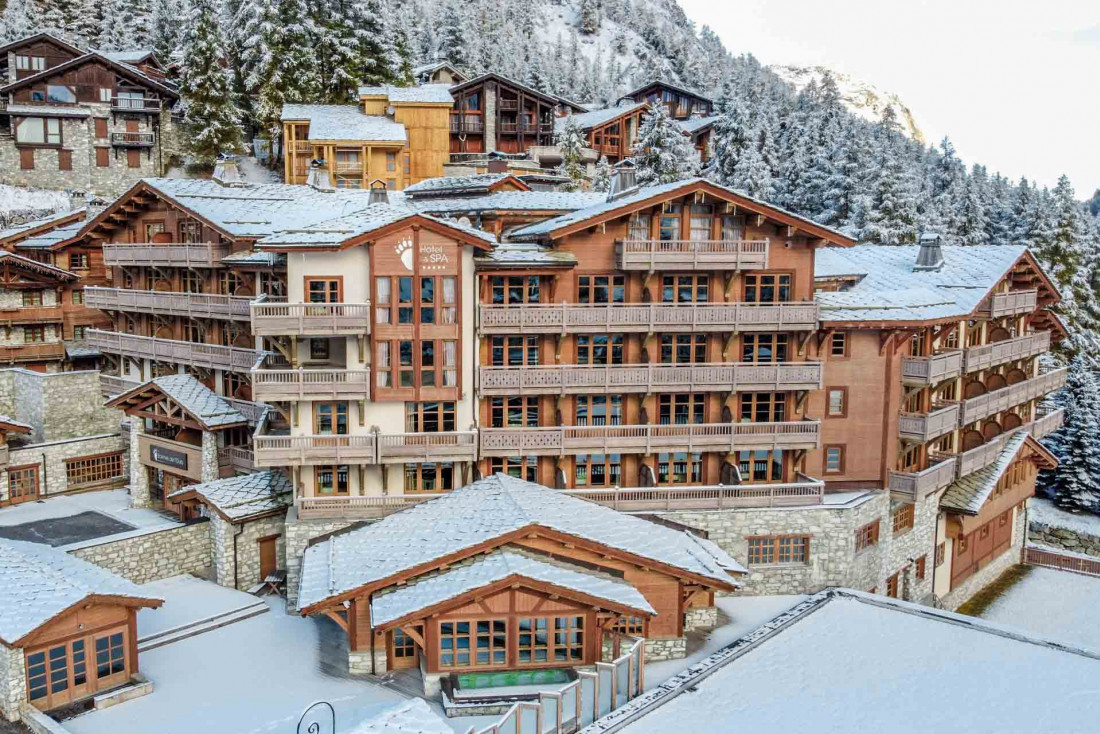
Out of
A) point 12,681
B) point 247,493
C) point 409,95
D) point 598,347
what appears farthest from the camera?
point 409,95

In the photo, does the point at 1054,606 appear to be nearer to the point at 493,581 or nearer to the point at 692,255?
the point at 692,255

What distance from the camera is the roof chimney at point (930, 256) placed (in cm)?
4292

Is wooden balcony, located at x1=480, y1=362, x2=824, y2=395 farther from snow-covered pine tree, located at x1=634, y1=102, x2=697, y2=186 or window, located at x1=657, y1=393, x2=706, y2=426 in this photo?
snow-covered pine tree, located at x1=634, y1=102, x2=697, y2=186

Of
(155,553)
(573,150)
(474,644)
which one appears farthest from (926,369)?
(573,150)

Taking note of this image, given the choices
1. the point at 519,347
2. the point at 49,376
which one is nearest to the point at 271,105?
the point at 49,376

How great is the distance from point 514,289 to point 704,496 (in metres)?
10.0

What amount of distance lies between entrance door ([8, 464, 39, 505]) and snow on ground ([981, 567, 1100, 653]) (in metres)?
39.6

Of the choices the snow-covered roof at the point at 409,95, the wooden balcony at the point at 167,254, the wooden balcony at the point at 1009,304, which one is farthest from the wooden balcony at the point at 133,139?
the wooden balcony at the point at 1009,304

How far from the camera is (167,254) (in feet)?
142

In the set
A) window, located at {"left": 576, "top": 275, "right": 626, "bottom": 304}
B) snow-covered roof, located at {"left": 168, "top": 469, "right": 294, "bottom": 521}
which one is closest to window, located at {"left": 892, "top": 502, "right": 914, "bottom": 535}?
window, located at {"left": 576, "top": 275, "right": 626, "bottom": 304}

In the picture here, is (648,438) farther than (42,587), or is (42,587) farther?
(648,438)

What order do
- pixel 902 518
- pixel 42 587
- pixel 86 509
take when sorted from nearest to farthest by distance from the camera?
pixel 42 587
pixel 902 518
pixel 86 509

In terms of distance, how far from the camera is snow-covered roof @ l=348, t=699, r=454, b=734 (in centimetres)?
1961

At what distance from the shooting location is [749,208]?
35938mm
